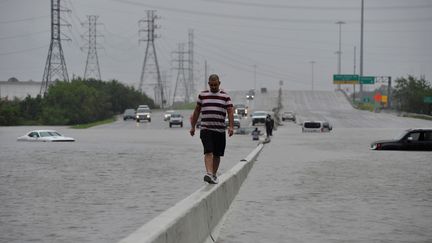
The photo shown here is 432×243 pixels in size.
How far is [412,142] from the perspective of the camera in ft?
123

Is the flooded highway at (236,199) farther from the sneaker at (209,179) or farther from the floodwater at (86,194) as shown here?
the sneaker at (209,179)

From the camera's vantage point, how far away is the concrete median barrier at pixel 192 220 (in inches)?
263

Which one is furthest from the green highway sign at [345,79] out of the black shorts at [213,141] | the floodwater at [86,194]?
the black shorts at [213,141]

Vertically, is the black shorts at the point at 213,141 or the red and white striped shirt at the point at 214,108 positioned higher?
the red and white striped shirt at the point at 214,108

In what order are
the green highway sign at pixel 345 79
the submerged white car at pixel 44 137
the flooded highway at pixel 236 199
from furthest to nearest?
the green highway sign at pixel 345 79, the submerged white car at pixel 44 137, the flooded highway at pixel 236 199

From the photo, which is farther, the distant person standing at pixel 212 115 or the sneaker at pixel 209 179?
the distant person standing at pixel 212 115

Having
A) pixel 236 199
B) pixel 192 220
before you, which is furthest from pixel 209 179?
pixel 192 220

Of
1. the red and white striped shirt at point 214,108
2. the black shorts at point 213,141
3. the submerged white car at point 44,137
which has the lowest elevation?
the submerged white car at point 44,137

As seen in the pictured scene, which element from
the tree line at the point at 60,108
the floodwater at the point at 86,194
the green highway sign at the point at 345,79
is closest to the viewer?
the floodwater at the point at 86,194

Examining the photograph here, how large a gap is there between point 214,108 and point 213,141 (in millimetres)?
549

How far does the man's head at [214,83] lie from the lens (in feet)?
42.3

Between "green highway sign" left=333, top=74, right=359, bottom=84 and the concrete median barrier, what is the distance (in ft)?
477

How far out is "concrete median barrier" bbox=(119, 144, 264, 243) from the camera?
21.9 feet

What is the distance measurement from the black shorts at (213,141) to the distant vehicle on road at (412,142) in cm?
2552
